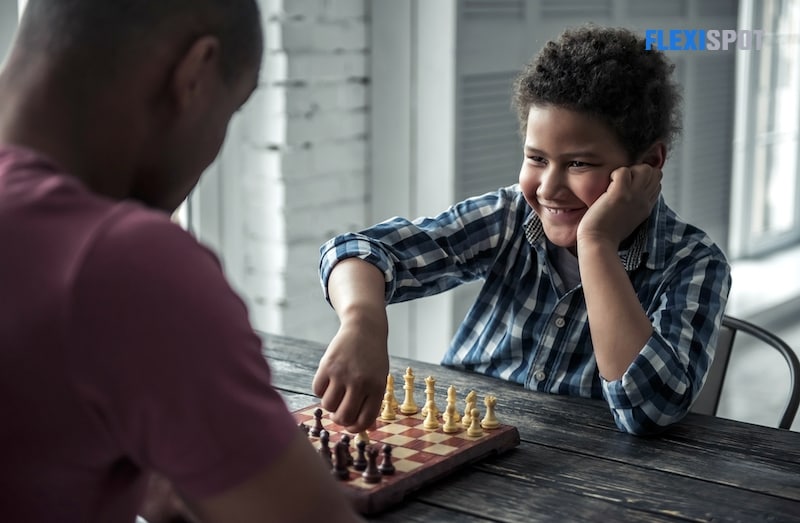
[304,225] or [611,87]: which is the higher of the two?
[611,87]

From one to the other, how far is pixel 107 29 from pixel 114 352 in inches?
10.2

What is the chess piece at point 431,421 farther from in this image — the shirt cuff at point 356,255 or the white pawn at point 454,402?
the shirt cuff at point 356,255

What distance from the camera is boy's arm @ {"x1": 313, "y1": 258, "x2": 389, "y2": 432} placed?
1.39m

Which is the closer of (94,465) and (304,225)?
(94,465)

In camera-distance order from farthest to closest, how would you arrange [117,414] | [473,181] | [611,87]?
[473,181] < [611,87] < [117,414]

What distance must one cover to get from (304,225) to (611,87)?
141cm

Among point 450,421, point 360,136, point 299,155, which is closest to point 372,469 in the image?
point 450,421

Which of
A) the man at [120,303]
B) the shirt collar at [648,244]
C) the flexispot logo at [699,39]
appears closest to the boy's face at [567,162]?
the shirt collar at [648,244]

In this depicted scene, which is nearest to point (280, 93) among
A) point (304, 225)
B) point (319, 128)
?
point (319, 128)

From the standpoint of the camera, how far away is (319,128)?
9.78 feet

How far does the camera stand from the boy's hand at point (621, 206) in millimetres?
1654

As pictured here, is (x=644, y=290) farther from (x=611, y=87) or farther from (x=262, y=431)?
(x=262, y=431)

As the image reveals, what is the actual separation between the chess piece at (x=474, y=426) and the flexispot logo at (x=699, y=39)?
2.49m

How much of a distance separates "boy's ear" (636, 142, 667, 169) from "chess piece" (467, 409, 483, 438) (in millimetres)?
616
